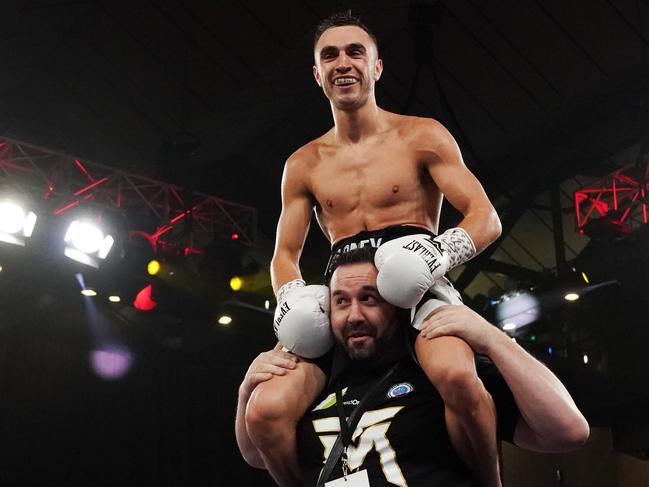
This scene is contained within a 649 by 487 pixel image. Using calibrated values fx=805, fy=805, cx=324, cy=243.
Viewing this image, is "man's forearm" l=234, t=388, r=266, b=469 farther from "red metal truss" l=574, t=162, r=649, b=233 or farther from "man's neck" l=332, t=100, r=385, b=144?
"red metal truss" l=574, t=162, r=649, b=233

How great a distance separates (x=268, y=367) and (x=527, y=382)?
0.78 metres

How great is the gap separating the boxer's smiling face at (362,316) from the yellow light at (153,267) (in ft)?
17.4

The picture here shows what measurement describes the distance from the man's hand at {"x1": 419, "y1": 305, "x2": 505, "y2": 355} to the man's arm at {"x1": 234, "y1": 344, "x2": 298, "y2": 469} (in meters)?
0.46

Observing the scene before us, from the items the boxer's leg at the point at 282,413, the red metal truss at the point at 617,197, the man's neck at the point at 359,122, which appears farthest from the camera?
the red metal truss at the point at 617,197

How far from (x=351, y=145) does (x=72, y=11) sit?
6.95 meters

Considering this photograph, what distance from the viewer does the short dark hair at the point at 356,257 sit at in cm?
248

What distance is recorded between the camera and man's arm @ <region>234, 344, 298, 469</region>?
2.49 meters

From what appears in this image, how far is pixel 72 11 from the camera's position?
8789 mm

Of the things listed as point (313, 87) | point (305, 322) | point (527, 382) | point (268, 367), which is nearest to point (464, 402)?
point (527, 382)

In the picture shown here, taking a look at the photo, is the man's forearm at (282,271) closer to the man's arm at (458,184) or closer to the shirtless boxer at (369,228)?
the shirtless boxer at (369,228)

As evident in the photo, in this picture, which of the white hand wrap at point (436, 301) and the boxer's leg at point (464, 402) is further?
the white hand wrap at point (436, 301)

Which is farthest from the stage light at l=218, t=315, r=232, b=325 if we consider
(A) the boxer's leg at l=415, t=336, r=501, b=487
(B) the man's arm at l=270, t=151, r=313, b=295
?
(A) the boxer's leg at l=415, t=336, r=501, b=487

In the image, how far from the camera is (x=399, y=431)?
2.31 m

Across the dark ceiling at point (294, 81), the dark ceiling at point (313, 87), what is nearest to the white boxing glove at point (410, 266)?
the dark ceiling at point (313, 87)
